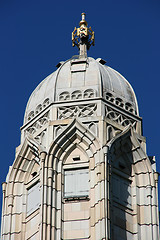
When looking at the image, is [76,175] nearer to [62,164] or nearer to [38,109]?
[62,164]

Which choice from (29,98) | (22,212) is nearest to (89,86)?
(29,98)

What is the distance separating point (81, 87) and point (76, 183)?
242 inches

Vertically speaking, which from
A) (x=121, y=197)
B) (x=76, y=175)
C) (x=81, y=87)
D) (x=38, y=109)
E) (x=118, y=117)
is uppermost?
(x=81, y=87)

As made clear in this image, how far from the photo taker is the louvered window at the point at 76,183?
5191 cm

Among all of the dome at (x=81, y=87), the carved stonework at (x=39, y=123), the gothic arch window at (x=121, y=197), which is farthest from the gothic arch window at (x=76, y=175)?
the dome at (x=81, y=87)

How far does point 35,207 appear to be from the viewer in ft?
172

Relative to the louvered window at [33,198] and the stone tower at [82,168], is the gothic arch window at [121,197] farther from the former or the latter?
the louvered window at [33,198]

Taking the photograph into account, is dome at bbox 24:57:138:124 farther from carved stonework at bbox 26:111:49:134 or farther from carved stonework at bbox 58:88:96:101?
carved stonework at bbox 26:111:49:134

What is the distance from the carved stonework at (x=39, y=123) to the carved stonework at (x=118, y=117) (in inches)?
Answer: 130

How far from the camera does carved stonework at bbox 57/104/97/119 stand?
179ft

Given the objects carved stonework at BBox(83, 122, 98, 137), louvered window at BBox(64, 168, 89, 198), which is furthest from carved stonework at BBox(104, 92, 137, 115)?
louvered window at BBox(64, 168, 89, 198)

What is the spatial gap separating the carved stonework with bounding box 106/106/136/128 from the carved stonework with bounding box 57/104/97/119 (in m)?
0.81

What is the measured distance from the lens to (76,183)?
172 feet

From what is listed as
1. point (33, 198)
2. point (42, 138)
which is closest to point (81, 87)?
point (42, 138)
